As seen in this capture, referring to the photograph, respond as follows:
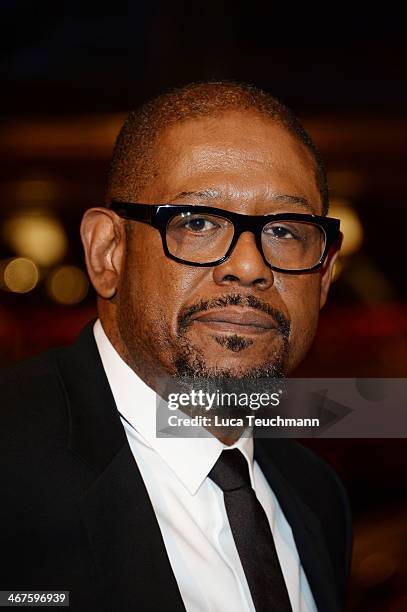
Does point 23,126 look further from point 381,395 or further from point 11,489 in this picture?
point 11,489

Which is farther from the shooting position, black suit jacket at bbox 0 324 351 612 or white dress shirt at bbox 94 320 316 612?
white dress shirt at bbox 94 320 316 612

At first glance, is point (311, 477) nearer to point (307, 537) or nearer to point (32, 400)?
point (307, 537)

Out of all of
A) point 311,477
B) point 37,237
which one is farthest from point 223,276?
point 37,237

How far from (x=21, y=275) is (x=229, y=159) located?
213 inches

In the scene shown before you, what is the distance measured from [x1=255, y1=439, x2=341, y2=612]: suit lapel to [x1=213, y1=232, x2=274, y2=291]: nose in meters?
0.56

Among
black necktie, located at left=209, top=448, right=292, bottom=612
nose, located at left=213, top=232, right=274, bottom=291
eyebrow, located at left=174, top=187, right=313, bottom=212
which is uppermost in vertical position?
eyebrow, located at left=174, top=187, right=313, bottom=212

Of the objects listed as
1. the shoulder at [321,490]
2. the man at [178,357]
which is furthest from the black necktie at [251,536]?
the shoulder at [321,490]

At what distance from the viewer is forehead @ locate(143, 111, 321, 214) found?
3.89 feet

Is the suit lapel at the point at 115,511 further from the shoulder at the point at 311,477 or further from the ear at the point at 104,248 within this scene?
the shoulder at the point at 311,477

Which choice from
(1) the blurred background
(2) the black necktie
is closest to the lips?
(2) the black necktie

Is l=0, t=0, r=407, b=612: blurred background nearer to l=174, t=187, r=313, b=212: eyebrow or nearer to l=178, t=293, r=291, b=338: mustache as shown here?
l=178, t=293, r=291, b=338: mustache

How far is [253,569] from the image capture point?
1199 mm

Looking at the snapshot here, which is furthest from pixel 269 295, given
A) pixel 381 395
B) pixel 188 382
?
pixel 381 395

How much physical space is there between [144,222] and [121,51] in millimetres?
3314
